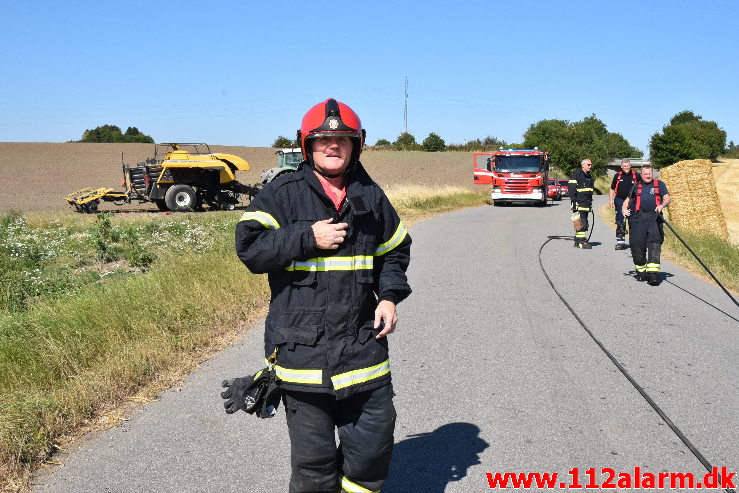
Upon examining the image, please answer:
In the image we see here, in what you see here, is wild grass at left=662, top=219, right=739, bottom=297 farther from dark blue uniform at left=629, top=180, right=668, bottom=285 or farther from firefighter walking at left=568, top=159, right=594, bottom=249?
firefighter walking at left=568, top=159, right=594, bottom=249

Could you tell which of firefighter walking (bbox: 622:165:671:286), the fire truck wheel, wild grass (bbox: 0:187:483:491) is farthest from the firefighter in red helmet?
the fire truck wheel

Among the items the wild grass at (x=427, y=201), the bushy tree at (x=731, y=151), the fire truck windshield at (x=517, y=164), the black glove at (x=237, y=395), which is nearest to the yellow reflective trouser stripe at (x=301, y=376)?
the black glove at (x=237, y=395)

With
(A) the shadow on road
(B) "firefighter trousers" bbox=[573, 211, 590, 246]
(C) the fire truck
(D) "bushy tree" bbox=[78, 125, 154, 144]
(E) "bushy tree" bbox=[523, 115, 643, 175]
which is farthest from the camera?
(D) "bushy tree" bbox=[78, 125, 154, 144]

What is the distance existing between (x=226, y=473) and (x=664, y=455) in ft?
8.28

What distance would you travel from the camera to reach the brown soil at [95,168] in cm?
3909

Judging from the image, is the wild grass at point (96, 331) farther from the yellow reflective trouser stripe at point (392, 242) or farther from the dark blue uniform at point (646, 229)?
the dark blue uniform at point (646, 229)

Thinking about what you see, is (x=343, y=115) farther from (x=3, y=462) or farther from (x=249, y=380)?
(x=3, y=462)

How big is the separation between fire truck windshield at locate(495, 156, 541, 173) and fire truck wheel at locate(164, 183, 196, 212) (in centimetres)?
1400

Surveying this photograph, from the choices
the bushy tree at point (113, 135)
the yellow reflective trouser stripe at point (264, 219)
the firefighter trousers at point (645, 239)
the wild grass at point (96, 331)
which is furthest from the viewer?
the bushy tree at point (113, 135)

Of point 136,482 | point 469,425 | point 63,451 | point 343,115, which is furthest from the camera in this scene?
point 469,425

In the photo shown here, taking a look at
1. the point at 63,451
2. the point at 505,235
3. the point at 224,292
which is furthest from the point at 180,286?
the point at 505,235

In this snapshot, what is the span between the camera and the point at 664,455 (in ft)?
13.4

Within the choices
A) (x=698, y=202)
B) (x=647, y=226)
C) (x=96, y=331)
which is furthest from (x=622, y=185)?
(x=96, y=331)

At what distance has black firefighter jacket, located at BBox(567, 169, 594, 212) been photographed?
1501 cm
